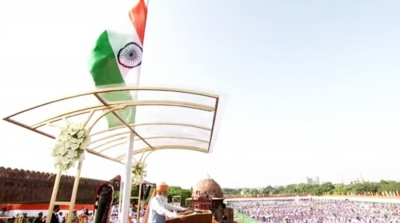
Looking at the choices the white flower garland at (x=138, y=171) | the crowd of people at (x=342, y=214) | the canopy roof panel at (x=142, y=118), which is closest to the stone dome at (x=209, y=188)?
the crowd of people at (x=342, y=214)

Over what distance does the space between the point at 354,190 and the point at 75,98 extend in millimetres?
85052

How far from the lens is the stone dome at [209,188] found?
32.4 meters

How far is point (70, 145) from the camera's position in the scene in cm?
286

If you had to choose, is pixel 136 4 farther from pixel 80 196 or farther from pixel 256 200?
pixel 256 200

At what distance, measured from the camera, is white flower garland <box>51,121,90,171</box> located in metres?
2.83

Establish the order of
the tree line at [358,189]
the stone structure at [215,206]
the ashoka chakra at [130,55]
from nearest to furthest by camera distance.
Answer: the ashoka chakra at [130,55] → the stone structure at [215,206] → the tree line at [358,189]

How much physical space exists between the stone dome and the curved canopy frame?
26.9 meters

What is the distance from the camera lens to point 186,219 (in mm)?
2838

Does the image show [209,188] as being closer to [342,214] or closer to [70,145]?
[70,145]

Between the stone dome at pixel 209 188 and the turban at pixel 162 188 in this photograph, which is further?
the stone dome at pixel 209 188

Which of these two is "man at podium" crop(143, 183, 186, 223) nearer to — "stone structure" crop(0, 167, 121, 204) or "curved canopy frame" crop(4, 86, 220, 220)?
"curved canopy frame" crop(4, 86, 220, 220)

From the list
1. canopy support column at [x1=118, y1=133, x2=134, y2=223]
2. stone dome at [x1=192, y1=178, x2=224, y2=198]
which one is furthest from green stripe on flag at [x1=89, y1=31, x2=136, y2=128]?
stone dome at [x1=192, y1=178, x2=224, y2=198]

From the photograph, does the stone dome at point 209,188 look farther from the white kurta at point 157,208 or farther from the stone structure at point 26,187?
the white kurta at point 157,208

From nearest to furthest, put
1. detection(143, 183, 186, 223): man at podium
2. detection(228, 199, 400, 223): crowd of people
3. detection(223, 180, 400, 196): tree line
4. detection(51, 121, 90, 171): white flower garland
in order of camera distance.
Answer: detection(143, 183, 186, 223): man at podium < detection(51, 121, 90, 171): white flower garland < detection(228, 199, 400, 223): crowd of people < detection(223, 180, 400, 196): tree line
